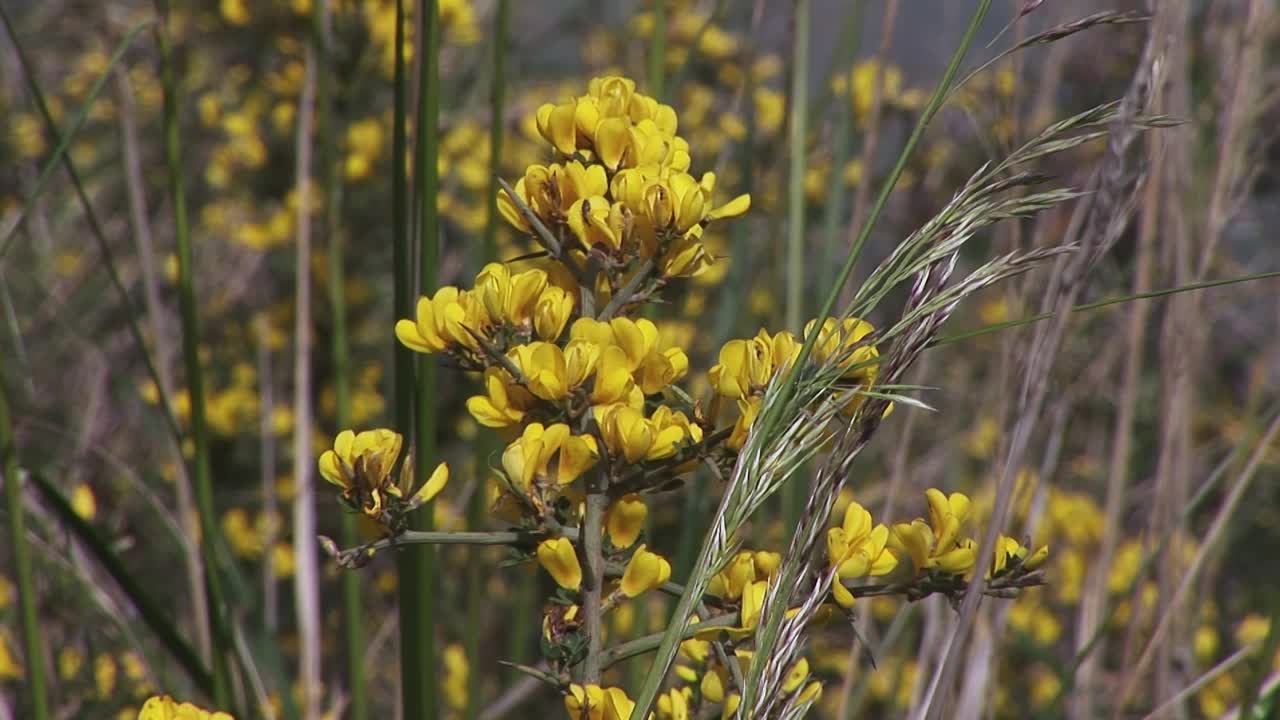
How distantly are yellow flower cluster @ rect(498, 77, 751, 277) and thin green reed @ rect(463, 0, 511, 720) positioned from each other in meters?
0.11

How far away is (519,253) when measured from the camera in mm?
2145

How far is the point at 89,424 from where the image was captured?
3.98 feet

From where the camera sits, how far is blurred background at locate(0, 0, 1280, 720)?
0.97 metres

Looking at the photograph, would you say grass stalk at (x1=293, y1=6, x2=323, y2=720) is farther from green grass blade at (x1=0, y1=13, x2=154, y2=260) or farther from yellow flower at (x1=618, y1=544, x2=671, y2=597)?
yellow flower at (x1=618, y1=544, x2=671, y2=597)

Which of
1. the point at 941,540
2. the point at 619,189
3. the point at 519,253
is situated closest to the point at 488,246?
the point at 619,189

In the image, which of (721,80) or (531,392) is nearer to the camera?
(531,392)

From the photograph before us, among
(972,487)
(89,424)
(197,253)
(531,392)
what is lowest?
(972,487)

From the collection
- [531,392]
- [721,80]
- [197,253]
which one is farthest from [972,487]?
[531,392]

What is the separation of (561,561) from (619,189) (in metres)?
0.15

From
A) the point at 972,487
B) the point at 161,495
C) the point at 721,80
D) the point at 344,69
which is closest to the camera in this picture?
the point at 344,69

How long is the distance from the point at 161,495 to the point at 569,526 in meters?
1.45

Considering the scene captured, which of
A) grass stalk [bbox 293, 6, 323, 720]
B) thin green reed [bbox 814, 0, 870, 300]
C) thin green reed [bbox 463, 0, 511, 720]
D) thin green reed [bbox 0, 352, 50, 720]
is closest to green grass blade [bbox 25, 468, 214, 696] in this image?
thin green reed [bbox 0, 352, 50, 720]

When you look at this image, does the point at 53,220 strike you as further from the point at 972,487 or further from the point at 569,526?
the point at 569,526

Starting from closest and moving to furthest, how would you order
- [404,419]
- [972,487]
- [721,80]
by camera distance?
1. [404,419]
2. [972,487]
3. [721,80]
